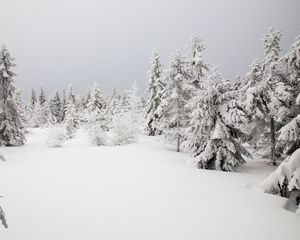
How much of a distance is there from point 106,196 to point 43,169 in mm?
6981

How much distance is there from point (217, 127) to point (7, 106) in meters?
22.4

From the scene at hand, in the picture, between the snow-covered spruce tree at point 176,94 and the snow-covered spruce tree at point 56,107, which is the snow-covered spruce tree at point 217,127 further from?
the snow-covered spruce tree at point 56,107

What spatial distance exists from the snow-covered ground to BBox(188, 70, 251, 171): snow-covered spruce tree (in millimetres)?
1469

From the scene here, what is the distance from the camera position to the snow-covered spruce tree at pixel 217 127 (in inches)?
631

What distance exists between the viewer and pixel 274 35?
71.6 feet

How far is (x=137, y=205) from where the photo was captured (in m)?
9.05

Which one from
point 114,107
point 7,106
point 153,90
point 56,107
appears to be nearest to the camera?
point 7,106

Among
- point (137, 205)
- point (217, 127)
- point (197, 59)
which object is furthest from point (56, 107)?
point (137, 205)

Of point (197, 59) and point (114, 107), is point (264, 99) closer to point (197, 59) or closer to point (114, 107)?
point (197, 59)

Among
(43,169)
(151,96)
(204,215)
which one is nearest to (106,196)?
(204,215)

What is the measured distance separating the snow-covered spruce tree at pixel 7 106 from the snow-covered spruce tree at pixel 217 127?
1978 cm

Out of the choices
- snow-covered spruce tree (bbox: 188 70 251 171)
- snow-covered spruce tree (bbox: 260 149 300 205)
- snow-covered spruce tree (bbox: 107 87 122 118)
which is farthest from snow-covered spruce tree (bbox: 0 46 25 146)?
snow-covered spruce tree (bbox: 260 149 300 205)

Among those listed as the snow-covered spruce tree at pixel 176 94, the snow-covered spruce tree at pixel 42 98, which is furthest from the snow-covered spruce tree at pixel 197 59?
the snow-covered spruce tree at pixel 42 98

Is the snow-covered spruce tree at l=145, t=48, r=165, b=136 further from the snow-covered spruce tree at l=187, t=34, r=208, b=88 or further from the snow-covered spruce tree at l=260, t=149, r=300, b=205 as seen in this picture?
the snow-covered spruce tree at l=260, t=149, r=300, b=205
